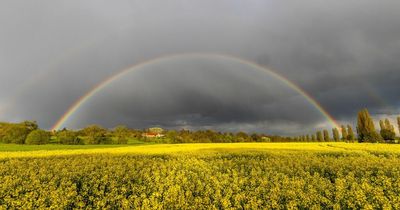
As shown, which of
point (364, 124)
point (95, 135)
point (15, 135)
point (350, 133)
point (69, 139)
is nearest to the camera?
point (15, 135)

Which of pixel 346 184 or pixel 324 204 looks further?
pixel 346 184

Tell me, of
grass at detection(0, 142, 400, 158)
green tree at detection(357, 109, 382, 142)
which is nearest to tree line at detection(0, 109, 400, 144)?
green tree at detection(357, 109, 382, 142)

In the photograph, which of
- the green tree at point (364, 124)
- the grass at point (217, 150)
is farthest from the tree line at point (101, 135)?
the grass at point (217, 150)

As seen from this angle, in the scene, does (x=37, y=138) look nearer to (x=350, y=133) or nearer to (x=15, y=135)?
(x=15, y=135)

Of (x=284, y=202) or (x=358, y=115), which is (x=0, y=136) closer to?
(x=284, y=202)

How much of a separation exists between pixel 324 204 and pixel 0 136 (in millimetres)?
125279

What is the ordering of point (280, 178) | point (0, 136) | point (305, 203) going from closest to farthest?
point (305, 203) < point (280, 178) < point (0, 136)

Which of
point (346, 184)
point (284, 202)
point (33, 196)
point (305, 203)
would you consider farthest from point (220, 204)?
point (33, 196)

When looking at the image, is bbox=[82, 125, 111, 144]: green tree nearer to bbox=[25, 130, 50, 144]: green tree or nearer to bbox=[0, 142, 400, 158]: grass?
bbox=[25, 130, 50, 144]: green tree

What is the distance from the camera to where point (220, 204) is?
8.30 m

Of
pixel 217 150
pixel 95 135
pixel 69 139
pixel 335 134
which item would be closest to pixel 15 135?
pixel 69 139

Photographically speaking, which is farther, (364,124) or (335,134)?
(335,134)

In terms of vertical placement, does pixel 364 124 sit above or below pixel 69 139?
above

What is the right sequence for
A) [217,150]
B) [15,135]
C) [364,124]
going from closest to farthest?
[217,150] < [15,135] < [364,124]
